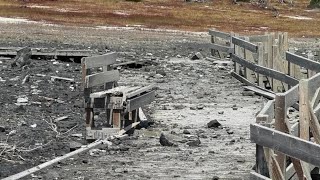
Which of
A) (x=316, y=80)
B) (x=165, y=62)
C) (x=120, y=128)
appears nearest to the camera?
(x=316, y=80)

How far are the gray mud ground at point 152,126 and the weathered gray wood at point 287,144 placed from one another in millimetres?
2633

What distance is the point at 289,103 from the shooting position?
884cm

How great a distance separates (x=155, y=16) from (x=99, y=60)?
3606 centimetres

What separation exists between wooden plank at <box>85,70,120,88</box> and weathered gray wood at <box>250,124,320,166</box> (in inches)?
233

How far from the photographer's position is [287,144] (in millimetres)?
7883

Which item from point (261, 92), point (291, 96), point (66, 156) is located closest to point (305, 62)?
point (261, 92)

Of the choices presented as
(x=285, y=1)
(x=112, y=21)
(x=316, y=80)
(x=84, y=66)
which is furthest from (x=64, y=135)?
(x=285, y=1)

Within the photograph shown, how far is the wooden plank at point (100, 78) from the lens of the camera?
13.8 meters

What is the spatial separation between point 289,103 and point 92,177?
10.7 ft

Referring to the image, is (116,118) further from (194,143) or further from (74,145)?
(194,143)

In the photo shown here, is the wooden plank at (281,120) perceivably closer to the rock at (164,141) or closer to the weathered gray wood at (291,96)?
the weathered gray wood at (291,96)

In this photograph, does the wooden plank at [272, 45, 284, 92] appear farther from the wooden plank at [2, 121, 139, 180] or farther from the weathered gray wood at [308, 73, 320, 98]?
the weathered gray wood at [308, 73, 320, 98]

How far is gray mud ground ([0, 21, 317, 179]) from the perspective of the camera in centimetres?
1122

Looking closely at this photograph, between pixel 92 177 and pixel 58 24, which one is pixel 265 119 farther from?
pixel 58 24
